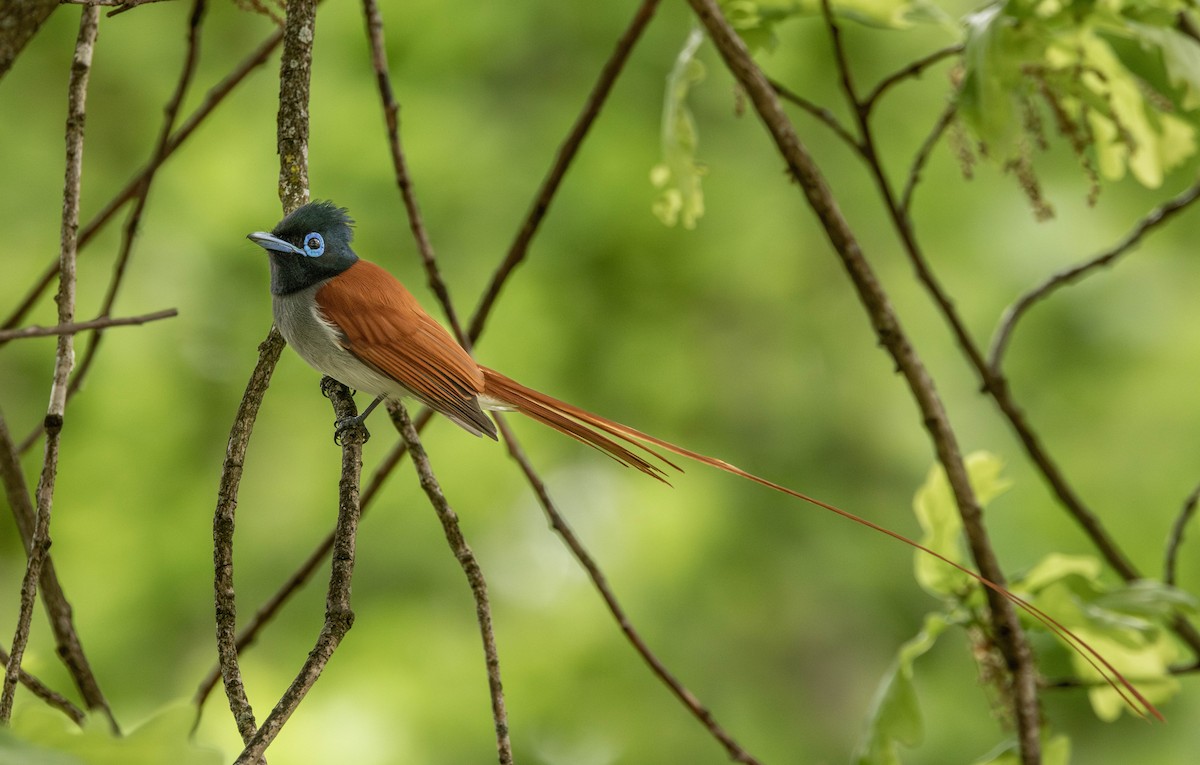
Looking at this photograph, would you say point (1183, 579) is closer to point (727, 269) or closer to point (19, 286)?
point (727, 269)

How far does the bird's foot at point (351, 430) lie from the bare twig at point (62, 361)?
7.9 inches

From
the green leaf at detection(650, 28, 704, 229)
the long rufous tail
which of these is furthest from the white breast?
the green leaf at detection(650, 28, 704, 229)

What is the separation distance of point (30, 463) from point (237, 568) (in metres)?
0.66

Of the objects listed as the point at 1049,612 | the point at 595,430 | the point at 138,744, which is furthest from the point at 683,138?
the point at 138,744

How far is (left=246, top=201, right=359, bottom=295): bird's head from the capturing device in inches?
38.5

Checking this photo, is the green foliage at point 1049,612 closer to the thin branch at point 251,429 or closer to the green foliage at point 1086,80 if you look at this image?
the green foliage at point 1086,80

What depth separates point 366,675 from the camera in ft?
9.60

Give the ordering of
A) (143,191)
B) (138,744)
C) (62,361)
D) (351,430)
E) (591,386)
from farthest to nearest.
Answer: (591,386) < (143,191) < (351,430) < (62,361) < (138,744)

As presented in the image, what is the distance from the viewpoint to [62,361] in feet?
2.58

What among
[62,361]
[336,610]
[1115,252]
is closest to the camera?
[336,610]

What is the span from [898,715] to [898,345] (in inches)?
17.0

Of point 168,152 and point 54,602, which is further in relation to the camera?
point 168,152

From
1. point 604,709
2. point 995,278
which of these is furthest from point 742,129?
point 604,709

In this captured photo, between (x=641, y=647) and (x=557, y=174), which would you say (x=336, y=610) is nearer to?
(x=641, y=647)
